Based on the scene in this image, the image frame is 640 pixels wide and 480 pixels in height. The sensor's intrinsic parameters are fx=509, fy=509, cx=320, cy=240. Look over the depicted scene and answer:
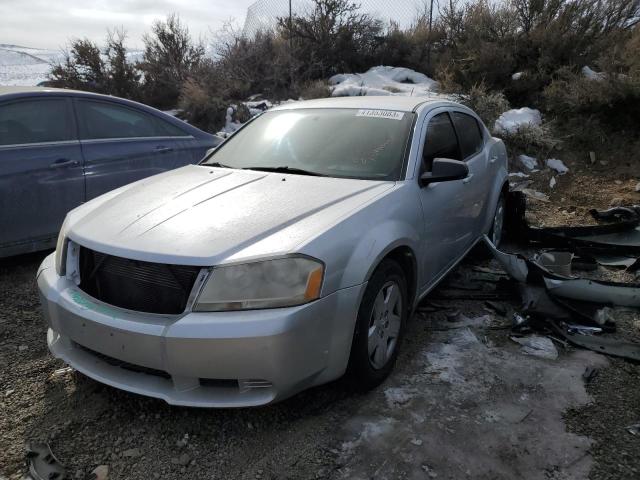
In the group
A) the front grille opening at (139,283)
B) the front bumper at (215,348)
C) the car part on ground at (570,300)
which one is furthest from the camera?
the car part on ground at (570,300)

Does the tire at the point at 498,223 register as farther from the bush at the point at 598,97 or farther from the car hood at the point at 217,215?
the bush at the point at 598,97

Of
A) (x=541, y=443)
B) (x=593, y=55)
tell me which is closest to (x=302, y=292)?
(x=541, y=443)

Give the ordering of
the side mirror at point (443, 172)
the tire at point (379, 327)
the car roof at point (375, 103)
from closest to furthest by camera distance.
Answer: the tire at point (379, 327) → the side mirror at point (443, 172) → the car roof at point (375, 103)

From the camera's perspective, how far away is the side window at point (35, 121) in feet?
13.5

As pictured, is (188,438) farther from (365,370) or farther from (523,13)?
(523,13)

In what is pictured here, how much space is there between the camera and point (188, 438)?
2.37m

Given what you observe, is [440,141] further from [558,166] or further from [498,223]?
[558,166]

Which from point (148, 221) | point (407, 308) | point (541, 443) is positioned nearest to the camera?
point (541, 443)

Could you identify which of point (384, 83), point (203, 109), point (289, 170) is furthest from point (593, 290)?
point (384, 83)

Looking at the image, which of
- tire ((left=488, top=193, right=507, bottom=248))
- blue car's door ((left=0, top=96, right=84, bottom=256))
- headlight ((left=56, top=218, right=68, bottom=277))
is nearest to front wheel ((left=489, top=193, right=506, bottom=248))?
tire ((left=488, top=193, right=507, bottom=248))

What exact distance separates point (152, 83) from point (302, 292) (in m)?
12.3

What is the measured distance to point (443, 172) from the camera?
304 centimetres

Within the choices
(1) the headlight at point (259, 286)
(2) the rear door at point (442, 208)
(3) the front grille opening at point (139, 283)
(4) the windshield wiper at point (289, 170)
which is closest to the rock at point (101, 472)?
(3) the front grille opening at point (139, 283)

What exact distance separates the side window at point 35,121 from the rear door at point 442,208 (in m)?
3.11
